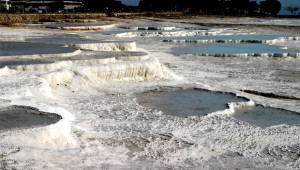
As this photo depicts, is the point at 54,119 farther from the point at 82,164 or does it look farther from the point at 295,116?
the point at 295,116

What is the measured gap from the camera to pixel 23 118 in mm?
5172

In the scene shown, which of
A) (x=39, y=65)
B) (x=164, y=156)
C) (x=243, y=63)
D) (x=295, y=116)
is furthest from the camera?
(x=243, y=63)

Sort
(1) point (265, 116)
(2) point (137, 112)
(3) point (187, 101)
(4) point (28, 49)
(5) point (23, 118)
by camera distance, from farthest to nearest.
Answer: (4) point (28, 49) < (3) point (187, 101) < (1) point (265, 116) < (2) point (137, 112) < (5) point (23, 118)

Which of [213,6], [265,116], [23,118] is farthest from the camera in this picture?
[213,6]

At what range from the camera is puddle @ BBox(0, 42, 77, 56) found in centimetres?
928

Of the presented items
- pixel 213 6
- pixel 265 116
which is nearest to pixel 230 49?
pixel 265 116

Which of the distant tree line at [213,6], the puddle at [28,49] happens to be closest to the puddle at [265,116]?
the puddle at [28,49]

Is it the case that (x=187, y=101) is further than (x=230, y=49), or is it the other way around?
(x=230, y=49)

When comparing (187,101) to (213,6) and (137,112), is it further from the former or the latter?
(213,6)

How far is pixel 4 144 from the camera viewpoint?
4301mm

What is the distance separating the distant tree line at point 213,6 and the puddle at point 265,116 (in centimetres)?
6873

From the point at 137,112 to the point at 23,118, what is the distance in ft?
6.02

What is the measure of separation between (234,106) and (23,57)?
4.02 meters

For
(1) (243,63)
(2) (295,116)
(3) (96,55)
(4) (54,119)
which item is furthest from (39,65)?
(1) (243,63)
